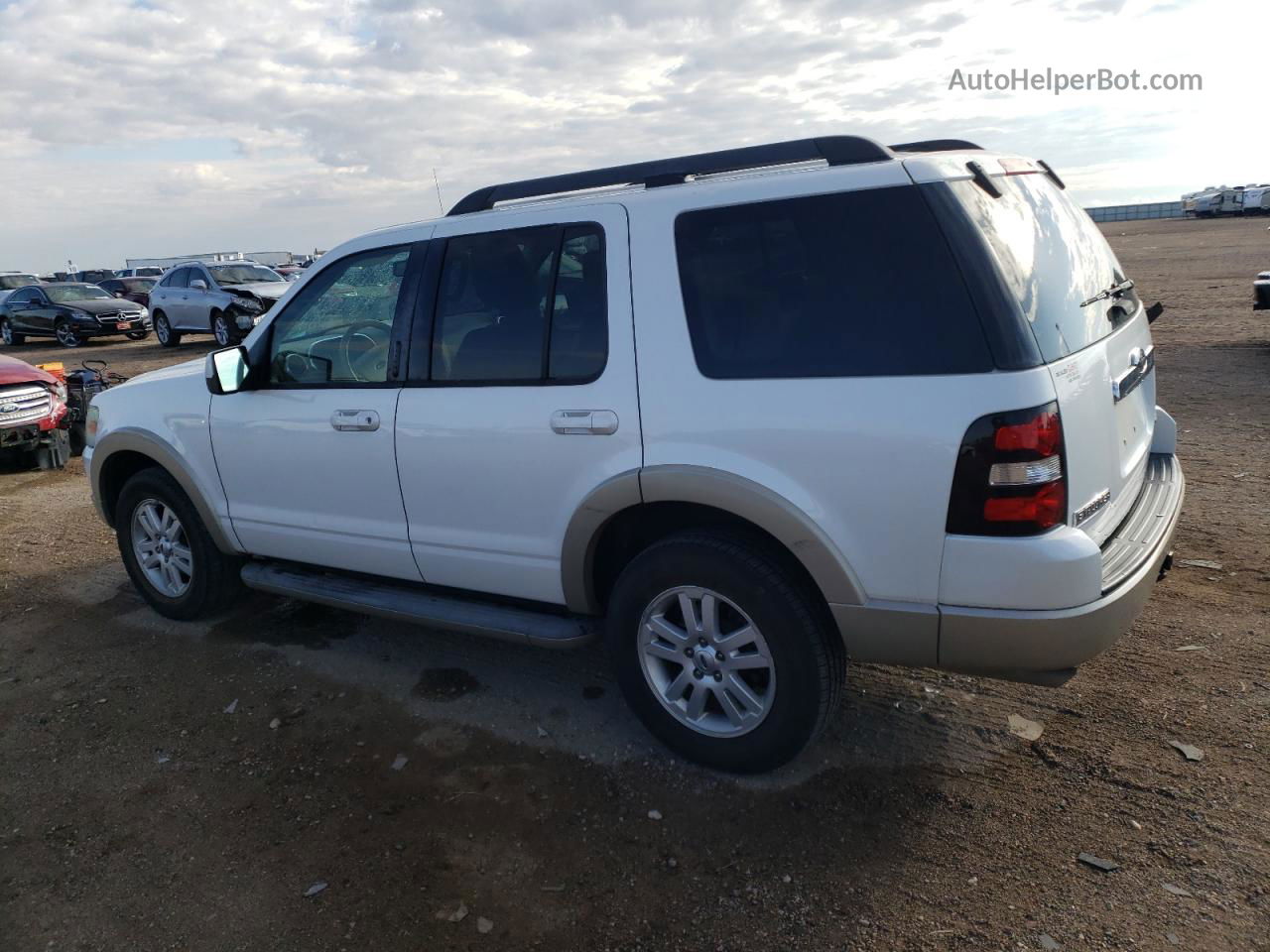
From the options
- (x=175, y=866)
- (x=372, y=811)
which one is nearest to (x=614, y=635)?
(x=372, y=811)

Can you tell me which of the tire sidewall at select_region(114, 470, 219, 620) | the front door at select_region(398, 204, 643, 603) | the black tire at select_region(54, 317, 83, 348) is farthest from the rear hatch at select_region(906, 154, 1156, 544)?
the black tire at select_region(54, 317, 83, 348)

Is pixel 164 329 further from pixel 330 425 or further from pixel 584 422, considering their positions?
pixel 584 422

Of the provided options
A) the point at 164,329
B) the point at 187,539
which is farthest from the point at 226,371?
the point at 164,329

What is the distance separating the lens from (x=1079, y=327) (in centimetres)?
300

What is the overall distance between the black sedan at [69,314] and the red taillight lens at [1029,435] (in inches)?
955

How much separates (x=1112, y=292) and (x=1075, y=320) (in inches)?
21.6

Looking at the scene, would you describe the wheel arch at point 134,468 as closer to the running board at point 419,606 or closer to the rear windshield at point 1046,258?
the running board at point 419,606

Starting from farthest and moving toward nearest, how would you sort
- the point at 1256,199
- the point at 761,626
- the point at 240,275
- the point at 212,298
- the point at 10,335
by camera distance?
the point at 1256,199 < the point at 10,335 < the point at 240,275 < the point at 212,298 < the point at 761,626

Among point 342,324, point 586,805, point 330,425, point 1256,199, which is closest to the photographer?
point 586,805

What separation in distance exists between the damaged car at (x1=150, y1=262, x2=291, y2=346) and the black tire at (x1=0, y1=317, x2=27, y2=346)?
19.1 ft

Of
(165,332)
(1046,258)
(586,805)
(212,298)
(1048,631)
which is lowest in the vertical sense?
(586,805)

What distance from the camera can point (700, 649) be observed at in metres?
3.33

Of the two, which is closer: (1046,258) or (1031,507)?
(1031,507)

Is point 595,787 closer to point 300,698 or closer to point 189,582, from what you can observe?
point 300,698
